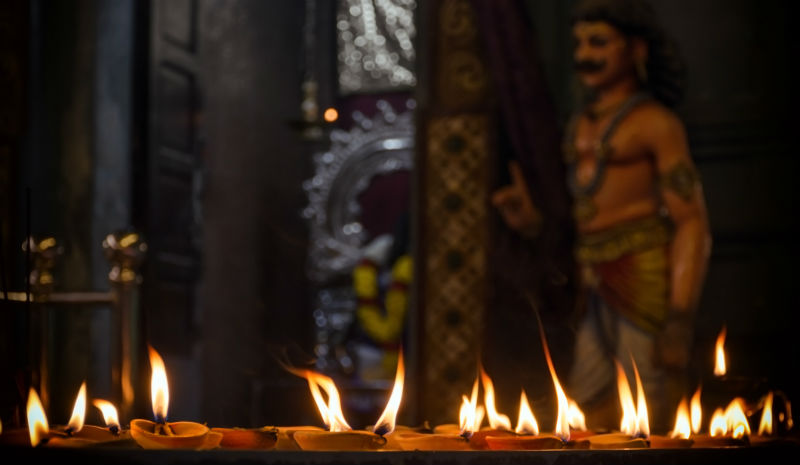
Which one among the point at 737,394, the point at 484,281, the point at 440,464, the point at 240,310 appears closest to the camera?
the point at 440,464

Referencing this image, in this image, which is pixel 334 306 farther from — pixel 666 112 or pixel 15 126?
pixel 666 112

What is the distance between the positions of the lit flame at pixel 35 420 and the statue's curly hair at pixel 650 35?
10.2ft

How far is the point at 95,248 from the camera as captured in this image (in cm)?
600

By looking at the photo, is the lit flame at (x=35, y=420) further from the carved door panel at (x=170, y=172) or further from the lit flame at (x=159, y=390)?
the carved door panel at (x=170, y=172)

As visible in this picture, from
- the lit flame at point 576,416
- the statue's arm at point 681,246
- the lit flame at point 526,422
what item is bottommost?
the lit flame at point 576,416

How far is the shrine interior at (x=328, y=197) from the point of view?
4598 millimetres

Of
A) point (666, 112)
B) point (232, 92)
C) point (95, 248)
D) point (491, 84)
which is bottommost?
point (95, 248)

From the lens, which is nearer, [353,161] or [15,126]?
[15,126]

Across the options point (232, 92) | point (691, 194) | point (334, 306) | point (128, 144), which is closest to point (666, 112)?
point (691, 194)

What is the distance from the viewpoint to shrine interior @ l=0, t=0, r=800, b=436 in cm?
460

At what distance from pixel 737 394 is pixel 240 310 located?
6.33 metres

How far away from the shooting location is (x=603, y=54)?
400 cm

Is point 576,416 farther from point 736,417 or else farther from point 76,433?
point 76,433

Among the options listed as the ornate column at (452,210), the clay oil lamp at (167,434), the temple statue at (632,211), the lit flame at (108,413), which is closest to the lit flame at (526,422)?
the clay oil lamp at (167,434)
